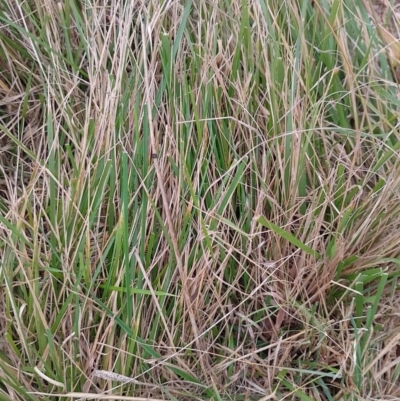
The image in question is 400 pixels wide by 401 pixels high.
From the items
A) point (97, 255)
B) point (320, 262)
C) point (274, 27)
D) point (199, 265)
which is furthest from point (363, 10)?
point (97, 255)

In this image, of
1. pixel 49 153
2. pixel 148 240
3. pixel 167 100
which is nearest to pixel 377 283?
pixel 148 240

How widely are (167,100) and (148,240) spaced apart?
0.30 metres

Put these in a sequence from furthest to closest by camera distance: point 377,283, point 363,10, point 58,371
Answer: point 363,10, point 377,283, point 58,371

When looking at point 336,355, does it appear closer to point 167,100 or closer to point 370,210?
point 370,210

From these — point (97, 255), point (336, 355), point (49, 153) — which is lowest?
point (336, 355)

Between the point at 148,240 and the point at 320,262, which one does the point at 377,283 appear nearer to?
the point at 320,262

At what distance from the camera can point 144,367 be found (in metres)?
0.99

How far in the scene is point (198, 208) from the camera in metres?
0.99

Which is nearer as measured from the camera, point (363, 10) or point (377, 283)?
point (377, 283)

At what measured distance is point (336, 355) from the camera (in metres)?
1.02

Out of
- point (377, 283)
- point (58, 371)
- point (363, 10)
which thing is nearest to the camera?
point (58, 371)

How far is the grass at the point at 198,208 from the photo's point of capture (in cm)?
99

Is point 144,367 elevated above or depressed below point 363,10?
→ below

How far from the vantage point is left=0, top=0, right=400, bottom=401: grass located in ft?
3.25
